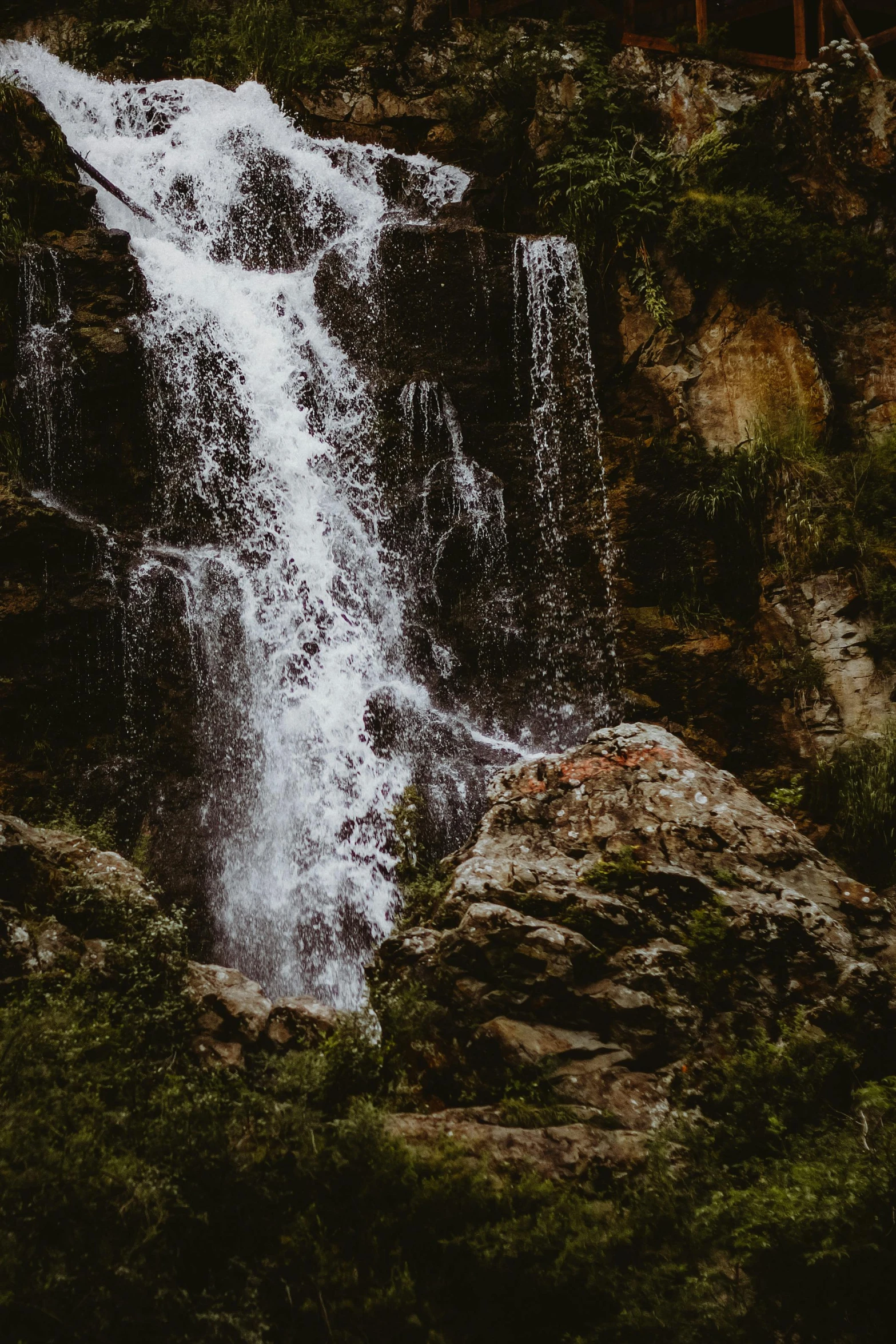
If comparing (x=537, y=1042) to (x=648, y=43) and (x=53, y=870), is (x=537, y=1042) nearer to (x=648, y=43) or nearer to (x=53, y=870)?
(x=53, y=870)

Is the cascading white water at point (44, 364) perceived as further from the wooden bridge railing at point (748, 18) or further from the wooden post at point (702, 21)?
the wooden post at point (702, 21)

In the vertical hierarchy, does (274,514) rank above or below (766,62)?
below

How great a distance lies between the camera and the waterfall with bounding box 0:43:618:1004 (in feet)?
26.4

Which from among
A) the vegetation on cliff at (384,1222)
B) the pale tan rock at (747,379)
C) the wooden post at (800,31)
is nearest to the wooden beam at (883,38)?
the wooden post at (800,31)

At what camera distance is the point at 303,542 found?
9570mm

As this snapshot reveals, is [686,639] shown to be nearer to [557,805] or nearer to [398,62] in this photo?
Answer: [557,805]

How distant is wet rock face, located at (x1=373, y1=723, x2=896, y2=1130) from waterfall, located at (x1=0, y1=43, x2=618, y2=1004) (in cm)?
291

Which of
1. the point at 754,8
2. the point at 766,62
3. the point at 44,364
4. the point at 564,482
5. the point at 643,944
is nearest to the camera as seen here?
the point at 643,944

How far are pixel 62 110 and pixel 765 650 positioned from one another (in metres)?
13.1

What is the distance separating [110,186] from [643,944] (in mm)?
11518

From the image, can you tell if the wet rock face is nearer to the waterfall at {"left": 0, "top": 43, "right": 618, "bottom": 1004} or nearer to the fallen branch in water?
the waterfall at {"left": 0, "top": 43, "right": 618, "bottom": 1004}

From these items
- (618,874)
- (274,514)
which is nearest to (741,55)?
(274,514)

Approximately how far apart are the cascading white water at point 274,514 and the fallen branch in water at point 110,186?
18 centimetres

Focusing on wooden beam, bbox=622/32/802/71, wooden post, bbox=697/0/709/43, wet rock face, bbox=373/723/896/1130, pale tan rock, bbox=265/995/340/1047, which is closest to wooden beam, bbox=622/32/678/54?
wooden beam, bbox=622/32/802/71
